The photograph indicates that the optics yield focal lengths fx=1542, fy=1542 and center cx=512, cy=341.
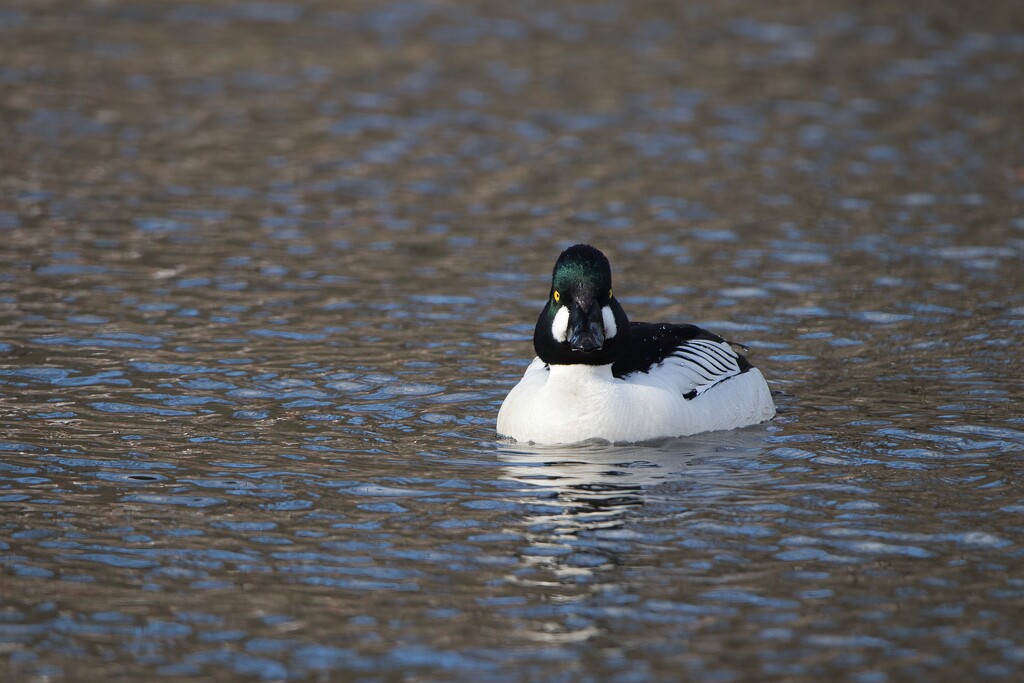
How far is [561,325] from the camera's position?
1181 centimetres

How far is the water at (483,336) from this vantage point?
885cm

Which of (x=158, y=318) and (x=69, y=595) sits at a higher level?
(x=158, y=318)

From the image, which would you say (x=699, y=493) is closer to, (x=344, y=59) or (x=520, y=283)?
(x=520, y=283)

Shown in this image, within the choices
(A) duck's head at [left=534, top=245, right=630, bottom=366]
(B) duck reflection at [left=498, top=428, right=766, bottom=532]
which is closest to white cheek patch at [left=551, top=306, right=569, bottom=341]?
(A) duck's head at [left=534, top=245, right=630, bottom=366]

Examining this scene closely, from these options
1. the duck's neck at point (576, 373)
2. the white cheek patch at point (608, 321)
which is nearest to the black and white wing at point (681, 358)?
the duck's neck at point (576, 373)

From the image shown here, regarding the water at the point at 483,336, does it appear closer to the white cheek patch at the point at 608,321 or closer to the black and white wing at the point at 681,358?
the black and white wing at the point at 681,358

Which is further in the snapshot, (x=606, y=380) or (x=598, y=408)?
(x=606, y=380)

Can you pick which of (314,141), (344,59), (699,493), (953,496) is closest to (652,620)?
(699,493)

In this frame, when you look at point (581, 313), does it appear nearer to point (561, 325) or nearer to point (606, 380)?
point (561, 325)

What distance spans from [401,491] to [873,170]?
12155 mm

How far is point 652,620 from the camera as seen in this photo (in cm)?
880

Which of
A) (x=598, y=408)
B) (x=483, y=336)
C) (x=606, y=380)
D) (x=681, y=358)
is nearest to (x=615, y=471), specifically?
(x=598, y=408)

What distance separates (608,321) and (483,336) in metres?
3.60

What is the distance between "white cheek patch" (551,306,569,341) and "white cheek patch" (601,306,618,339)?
0.28 m
